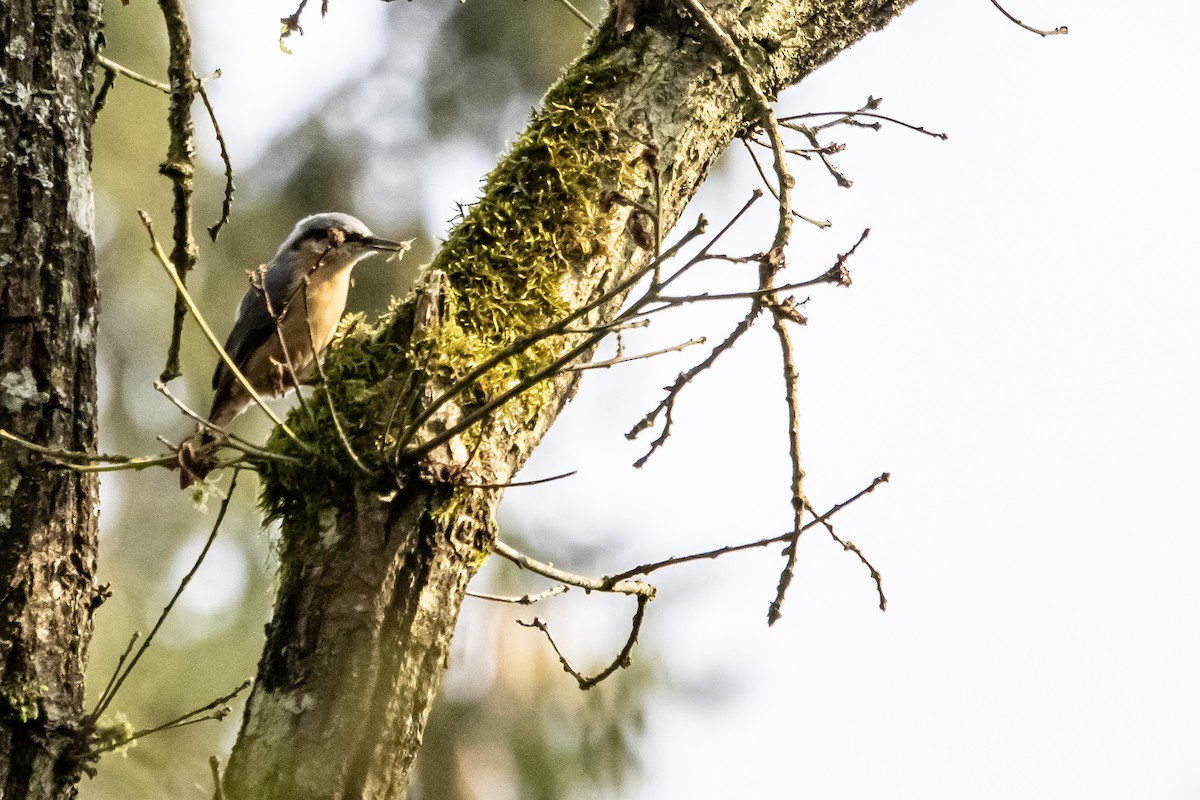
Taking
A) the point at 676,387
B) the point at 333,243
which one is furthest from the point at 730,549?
the point at 333,243

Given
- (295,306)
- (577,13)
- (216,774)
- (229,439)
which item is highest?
(295,306)

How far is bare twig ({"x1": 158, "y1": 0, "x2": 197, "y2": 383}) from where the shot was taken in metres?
2.58

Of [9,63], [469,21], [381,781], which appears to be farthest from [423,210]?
[381,781]

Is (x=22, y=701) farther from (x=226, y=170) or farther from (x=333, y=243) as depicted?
(x=333, y=243)

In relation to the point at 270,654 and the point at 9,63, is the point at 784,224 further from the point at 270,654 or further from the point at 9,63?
the point at 9,63

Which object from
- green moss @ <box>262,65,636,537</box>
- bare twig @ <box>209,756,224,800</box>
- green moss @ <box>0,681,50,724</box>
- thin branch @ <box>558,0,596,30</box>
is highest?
thin branch @ <box>558,0,596,30</box>

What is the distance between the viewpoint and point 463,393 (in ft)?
7.47

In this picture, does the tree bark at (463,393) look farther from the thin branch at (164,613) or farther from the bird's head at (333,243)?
the bird's head at (333,243)

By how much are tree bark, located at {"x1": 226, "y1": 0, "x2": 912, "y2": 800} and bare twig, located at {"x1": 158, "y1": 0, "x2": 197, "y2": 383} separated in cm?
43

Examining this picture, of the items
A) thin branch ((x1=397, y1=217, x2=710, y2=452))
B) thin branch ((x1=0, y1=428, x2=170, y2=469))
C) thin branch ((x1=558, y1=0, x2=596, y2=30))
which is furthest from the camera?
thin branch ((x1=558, y1=0, x2=596, y2=30))

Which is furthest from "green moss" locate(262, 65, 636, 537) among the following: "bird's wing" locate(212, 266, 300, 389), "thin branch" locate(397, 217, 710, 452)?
"bird's wing" locate(212, 266, 300, 389)

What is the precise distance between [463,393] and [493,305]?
0.27 m

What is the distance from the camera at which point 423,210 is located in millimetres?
6688

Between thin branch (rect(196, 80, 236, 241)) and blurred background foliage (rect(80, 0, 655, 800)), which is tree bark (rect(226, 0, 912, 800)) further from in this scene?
blurred background foliage (rect(80, 0, 655, 800))
